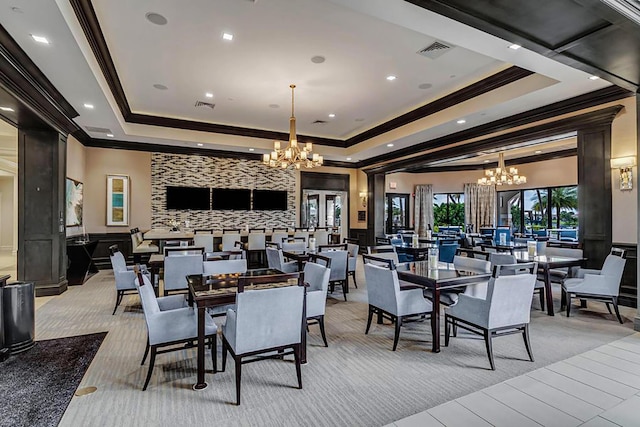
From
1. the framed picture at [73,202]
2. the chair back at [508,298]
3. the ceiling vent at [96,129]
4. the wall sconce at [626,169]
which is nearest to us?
the chair back at [508,298]

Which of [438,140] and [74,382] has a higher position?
[438,140]

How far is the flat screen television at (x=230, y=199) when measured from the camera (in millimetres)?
10062

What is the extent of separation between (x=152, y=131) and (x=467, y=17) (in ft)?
25.2

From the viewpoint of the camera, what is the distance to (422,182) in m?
14.4

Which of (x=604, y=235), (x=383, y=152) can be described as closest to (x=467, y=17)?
(x=604, y=235)

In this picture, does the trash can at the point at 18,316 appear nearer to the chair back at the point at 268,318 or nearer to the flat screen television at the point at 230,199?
the chair back at the point at 268,318

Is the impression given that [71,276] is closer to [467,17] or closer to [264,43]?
[264,43]

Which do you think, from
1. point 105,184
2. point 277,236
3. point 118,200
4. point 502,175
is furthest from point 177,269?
point 502,175

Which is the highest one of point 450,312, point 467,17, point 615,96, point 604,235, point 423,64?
point 423,64

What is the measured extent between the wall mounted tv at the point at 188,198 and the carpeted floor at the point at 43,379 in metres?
6.02

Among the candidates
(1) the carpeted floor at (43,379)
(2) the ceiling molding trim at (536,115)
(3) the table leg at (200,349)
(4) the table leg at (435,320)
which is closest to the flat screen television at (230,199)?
(2) the ceiling molding trim at (536,115)

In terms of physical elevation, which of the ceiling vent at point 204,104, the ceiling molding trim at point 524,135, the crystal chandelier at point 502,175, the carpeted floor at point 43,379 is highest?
the ceiling vent at point 204,104

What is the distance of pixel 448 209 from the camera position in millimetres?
14758

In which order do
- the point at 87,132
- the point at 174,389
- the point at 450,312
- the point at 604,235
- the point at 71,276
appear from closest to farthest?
the point at 174,389
the point at 450,312
the point at 604,235
the point at 71,276
the point at 87,132
